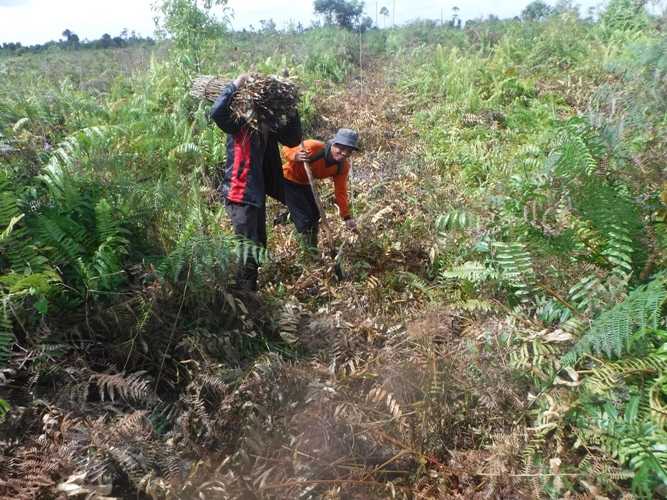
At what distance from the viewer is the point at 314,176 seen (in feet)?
15.8

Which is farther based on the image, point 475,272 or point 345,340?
point 475,272

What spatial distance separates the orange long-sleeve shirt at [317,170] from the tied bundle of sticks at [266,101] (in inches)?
17.2

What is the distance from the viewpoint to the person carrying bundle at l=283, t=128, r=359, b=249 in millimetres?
4590

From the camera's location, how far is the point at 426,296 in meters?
4.38

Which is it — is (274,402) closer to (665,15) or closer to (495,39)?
(665,15)

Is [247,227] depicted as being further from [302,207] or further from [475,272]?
[475,272]

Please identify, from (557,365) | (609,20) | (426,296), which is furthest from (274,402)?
(609,20)

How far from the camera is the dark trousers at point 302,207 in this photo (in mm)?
4852

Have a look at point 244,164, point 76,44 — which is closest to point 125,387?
point 244,164

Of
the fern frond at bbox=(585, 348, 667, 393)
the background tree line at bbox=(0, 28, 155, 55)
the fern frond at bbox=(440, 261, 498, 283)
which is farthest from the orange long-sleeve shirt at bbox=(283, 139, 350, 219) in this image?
the background tree line at bbox=(0, 28, 155, 55)

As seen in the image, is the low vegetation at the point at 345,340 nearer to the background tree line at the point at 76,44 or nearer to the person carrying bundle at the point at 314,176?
the person carrying bundle at the point at 314,176

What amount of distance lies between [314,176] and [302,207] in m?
0.32

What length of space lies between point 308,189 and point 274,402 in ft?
8.16

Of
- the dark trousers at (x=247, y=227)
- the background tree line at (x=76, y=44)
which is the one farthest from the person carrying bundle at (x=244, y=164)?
the background tree line at (x=76, y=44)
